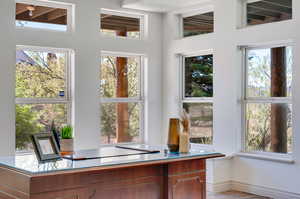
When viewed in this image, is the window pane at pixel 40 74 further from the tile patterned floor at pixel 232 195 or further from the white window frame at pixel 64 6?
the tile patterned floor at pixel 232 195

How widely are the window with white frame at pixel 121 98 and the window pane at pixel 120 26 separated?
0.34 m

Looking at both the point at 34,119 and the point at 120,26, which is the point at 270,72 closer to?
the point at 120,26

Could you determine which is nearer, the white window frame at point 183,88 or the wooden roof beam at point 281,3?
the wooden roof beam at point 281,3

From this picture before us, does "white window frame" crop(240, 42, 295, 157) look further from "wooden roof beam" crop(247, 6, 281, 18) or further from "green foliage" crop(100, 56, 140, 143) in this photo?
"green foliage" crop(100, 56, 140, 143)

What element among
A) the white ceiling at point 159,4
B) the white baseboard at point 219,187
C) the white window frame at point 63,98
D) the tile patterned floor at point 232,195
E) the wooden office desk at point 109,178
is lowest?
the tile patterned floor at point 232,195

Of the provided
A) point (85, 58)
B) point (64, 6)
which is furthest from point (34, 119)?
point (64, 6)

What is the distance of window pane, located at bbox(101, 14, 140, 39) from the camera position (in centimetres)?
621

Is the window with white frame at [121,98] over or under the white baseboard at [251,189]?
over

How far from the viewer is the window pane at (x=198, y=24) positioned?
6161mm

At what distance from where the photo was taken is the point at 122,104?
6.44 metres

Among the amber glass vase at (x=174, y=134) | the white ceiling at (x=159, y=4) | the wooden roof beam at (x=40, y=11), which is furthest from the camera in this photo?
the white ceiling at (x=159, y=4)

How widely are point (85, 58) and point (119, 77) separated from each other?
738 millimetres

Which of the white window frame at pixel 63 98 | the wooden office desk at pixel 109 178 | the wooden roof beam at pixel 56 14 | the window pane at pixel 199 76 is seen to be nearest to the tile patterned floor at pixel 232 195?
the window pane at pixel 199 76

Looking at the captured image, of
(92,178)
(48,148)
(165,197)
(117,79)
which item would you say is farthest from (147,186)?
(117,79)
